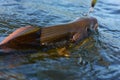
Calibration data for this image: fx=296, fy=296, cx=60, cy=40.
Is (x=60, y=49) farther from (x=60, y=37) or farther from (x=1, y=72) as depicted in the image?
(x=1, y=72)

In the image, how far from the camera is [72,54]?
182 inches

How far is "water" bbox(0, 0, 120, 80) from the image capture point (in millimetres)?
3941

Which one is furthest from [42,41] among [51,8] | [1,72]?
[51,8]

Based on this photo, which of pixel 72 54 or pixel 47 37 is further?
pixel 72 54

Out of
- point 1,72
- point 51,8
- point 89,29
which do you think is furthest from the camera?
point 51,8

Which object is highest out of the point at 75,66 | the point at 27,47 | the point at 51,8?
the point at 51,8

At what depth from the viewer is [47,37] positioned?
434 cm

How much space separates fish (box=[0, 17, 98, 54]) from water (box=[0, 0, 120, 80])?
0.15 metres

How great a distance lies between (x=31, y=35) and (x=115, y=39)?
2.19 meters

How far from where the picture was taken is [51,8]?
7242 millimetres

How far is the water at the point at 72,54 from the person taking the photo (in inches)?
155

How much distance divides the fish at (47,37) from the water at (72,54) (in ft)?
0.48

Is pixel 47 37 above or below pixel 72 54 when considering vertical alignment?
above

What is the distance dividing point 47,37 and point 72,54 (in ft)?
1.80
